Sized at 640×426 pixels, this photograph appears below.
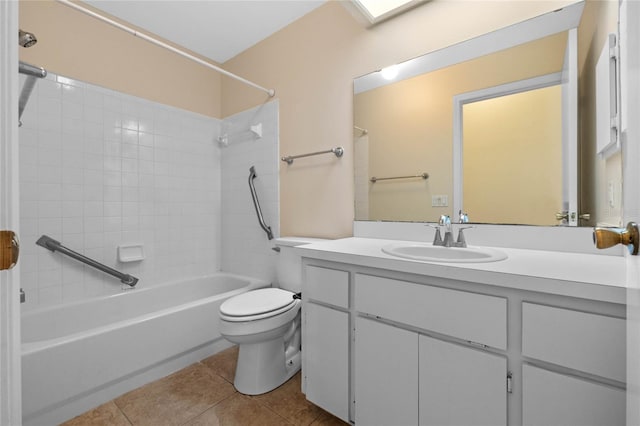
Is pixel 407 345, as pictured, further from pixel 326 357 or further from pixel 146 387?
pixel 146 387

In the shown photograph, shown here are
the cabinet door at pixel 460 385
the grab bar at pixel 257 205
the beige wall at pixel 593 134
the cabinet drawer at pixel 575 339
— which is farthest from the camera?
the grab bar at pixel 257 205

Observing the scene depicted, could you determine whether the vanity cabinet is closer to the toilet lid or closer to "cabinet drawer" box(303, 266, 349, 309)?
"cabinet drawer" box(303, 266, 349, 309)

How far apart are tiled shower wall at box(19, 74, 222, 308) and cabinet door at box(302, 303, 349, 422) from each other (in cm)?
156

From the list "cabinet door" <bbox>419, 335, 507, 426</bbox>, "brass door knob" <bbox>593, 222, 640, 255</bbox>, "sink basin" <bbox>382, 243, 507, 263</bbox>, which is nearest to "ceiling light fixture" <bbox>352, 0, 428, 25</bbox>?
"sink basin" <bbox>382, 243, 507, 263</bbox>

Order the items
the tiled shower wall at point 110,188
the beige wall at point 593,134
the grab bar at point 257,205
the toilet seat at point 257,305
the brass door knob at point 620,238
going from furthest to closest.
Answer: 1. the grab bar at point 257,205
2. the tiled shower wall at point 110,188
3. the toilet seat at point 257,305
4. the beige wall at point 593,134
5. the brass door knob at point 620,238

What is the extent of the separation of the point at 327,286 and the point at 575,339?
80 centimetres

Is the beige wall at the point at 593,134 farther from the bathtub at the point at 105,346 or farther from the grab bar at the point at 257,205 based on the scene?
the bathtub at the point at 105,346

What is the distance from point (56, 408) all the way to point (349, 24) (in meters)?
2.56

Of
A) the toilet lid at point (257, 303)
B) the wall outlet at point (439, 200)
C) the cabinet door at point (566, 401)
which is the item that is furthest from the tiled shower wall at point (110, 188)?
the cabinet door at point (566, 401)

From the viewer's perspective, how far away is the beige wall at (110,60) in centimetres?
174

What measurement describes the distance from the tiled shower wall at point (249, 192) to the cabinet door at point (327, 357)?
1006mm

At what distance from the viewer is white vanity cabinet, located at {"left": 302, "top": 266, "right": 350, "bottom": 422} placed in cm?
118

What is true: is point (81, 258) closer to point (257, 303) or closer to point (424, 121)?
point (257, 303)

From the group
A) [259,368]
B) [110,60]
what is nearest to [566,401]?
[259,368]
